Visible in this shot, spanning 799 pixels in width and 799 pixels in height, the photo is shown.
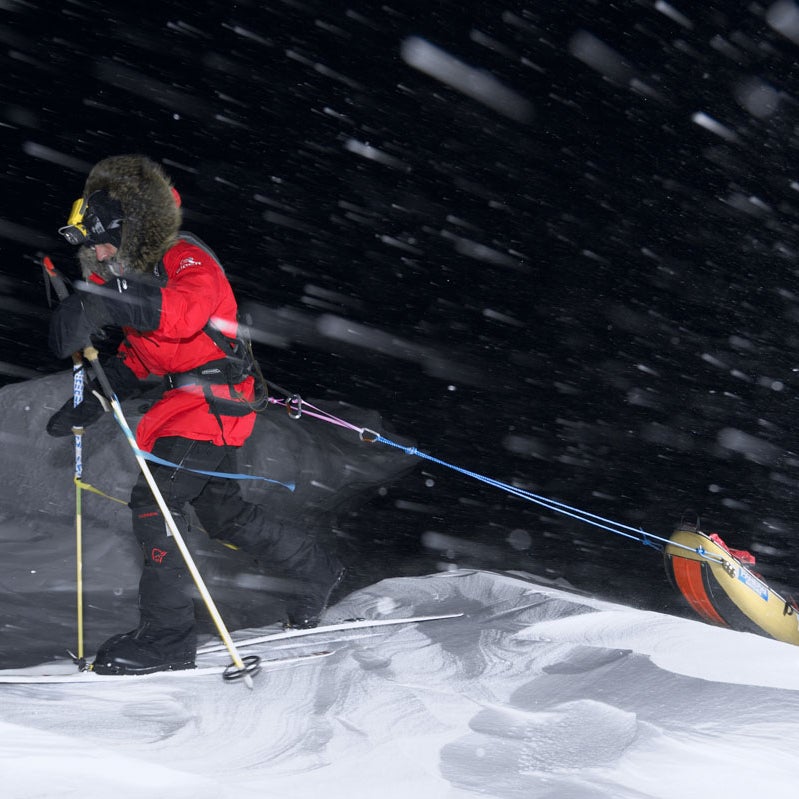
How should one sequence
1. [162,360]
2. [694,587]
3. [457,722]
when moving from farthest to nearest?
[694,587] < [162,360] < [457,722]


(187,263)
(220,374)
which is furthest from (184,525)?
(187,263)

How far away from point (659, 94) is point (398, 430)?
416cm

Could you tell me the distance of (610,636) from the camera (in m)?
2.21

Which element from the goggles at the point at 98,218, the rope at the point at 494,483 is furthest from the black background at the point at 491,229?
the goggles at the point at 98,218

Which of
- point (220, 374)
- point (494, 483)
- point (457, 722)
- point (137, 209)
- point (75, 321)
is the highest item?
point (137, 209)

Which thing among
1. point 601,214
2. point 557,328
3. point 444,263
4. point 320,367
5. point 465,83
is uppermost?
point 465,83

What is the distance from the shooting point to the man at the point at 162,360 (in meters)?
2.03

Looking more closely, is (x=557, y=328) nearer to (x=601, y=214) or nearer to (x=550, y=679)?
(x=601, y=214)

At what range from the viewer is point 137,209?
2.14m

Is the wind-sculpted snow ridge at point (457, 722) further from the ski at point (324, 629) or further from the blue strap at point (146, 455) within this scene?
the blue strap at point (146, 455)

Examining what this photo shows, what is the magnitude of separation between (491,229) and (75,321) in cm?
652

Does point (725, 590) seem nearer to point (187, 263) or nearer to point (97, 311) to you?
point (187, 263)

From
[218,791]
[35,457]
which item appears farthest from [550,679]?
[35,457]

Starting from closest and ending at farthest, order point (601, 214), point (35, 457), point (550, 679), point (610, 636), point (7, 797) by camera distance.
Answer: point (7, 797)
point (550, 679)
point (610, 636)
point (35, 457)
point (601, 214)
